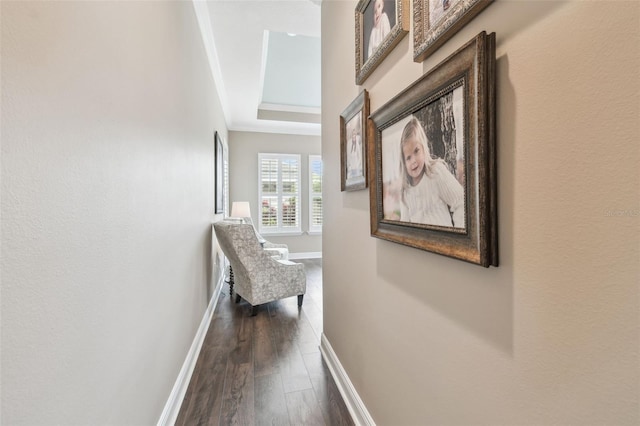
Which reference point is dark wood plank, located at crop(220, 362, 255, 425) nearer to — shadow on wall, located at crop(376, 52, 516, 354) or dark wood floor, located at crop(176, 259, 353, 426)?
dark wood floor, located at crop(176, 259, 353, 426)

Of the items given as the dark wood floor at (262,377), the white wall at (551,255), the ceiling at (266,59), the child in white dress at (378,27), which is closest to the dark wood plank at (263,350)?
the dark wood floor at (262,377)

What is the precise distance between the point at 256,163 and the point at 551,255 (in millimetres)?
5931

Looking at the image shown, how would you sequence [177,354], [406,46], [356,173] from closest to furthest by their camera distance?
[406,46] < [356,173] < [177,354]

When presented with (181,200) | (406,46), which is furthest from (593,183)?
(181,200)

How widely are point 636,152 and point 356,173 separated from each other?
3.77 ft

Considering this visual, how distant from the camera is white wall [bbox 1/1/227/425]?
0.59 m

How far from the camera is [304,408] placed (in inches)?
67.3

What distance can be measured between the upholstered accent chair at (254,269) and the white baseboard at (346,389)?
997 millimetres

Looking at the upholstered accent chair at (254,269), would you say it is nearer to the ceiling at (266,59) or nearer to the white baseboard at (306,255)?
the ceiling at (266,59)

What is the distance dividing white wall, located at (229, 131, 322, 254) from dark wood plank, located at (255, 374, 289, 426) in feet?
14.1

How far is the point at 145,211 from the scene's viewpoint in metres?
1.27

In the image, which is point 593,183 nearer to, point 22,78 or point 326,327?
point 22,78

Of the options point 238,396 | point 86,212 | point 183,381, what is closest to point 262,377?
point 238,396

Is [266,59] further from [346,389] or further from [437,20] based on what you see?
[346,389]
